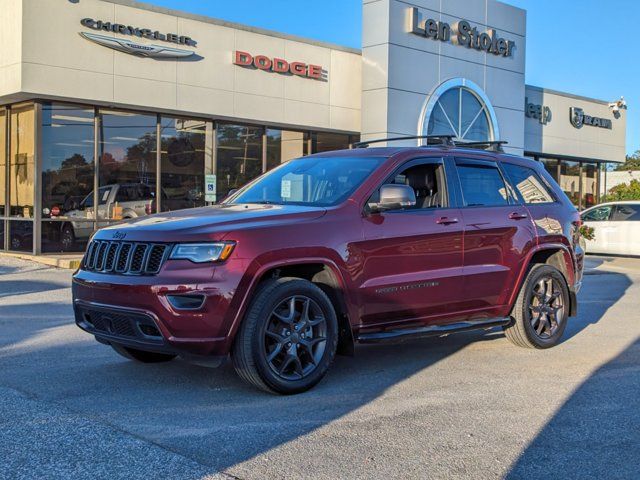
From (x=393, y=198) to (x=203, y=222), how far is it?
1.52m

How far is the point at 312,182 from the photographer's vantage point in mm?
6398

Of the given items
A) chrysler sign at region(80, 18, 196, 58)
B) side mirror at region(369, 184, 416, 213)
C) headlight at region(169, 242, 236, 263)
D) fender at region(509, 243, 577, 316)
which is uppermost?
chrysler sign at region(80, 18, 196, 58)

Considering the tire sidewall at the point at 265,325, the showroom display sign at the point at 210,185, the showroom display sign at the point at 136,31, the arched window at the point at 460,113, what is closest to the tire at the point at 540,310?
the tire sidewall at the point at 265,325

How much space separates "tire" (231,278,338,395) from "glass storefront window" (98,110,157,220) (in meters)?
12.9

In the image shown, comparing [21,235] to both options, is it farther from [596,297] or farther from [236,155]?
[596,297]

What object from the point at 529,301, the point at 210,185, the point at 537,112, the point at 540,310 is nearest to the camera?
the point at 529,301

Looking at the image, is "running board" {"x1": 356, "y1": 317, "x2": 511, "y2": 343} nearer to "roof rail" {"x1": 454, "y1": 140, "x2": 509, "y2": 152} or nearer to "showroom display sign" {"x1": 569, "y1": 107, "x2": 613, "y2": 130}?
"roof rail" {"x1": 454, "y1": 140, "x2": 509, "y2": 152}

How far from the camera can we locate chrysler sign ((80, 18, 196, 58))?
16344 millimetres

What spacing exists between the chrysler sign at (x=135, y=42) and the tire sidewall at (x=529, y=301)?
12366 mm

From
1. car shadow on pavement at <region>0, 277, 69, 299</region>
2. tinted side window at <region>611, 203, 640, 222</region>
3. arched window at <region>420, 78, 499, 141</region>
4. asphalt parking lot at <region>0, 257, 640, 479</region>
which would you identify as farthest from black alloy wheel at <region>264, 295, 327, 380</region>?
arched window at <region>420, 78, 499, 141</region>

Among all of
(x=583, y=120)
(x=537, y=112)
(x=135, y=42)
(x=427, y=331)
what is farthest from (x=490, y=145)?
(x=583, y=120)

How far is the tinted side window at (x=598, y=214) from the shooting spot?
67.2 ft

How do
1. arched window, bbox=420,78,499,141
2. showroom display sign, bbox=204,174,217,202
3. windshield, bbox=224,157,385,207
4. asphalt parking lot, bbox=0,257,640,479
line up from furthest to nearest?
arched window, bbox=420,78,499,141
showroom display sign, bbox=204,174,217,202
windshield, bbox=224,157,385,207
asphalt parking lot, bbox=0,257,640,479

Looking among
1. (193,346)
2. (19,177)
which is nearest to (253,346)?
(193,346)
